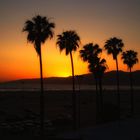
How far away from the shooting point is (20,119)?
4672cm

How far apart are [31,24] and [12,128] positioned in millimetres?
13588

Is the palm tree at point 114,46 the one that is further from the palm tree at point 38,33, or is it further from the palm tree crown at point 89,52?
the palm tree at point 38,33

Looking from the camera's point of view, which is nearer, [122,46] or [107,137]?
[107,137]

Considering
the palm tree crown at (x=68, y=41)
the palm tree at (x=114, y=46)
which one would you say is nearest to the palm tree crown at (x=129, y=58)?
the palm tree at (x=114, y=46)

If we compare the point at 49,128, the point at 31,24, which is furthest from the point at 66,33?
the point at 49,128

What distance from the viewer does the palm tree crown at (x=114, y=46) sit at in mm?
55594

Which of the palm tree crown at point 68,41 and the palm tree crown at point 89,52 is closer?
the palm tree crown at point 68,41

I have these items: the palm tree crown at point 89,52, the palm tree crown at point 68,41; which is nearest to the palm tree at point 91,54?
the palm tree crown at point 89,52

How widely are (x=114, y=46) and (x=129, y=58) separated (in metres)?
6.93

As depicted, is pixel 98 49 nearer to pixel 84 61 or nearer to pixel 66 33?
pixel 84 61

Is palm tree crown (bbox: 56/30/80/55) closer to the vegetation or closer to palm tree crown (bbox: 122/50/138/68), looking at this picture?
the vegetation

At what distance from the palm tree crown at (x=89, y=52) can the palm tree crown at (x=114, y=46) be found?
534 centimetres

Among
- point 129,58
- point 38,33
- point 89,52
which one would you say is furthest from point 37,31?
point 129,58

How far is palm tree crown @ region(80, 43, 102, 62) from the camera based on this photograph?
→ 166 feet
